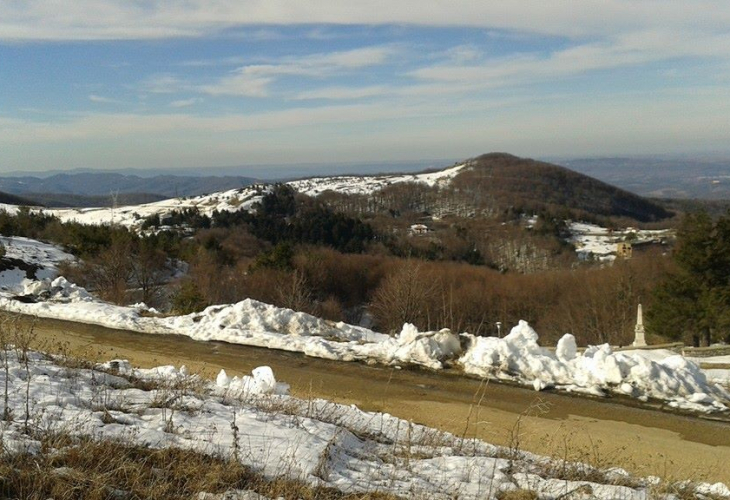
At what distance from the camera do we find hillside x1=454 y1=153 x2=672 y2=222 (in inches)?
6166

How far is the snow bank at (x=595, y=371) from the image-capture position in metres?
8.84

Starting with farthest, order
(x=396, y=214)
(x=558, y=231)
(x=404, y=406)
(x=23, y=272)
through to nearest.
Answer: (x=396, y=214), (x=558, y=231), (x=23, y=272), (x=404, y=406)

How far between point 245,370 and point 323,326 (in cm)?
316

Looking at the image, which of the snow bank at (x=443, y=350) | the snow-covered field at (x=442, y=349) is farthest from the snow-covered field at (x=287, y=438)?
the snow-covered field at (x=442, y=349)

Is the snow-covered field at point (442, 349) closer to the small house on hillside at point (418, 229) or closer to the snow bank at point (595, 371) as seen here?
the snow bank at point (595, 371)

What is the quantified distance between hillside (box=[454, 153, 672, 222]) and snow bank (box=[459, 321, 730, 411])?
139 m

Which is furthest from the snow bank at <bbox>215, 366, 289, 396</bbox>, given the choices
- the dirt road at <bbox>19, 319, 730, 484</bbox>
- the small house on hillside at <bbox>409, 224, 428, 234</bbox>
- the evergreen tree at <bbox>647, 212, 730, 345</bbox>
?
the small house on hillside at <bbox>409, 224, 428, 234</bbox>

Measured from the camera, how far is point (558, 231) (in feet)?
395

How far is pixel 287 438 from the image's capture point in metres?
5.33

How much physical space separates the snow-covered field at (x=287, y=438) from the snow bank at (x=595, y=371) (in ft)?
10.7

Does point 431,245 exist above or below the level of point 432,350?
below

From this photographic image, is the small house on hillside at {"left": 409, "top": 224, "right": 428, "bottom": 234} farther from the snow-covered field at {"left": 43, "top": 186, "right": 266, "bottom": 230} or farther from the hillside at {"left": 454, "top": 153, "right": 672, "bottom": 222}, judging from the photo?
the snow-covered field at {"left": 43, "top": 186, "right": 266, "bottom": 230}

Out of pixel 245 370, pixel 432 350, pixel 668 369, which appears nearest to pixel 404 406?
pixel 432 350

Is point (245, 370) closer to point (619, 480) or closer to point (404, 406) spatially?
point (404, 406)
